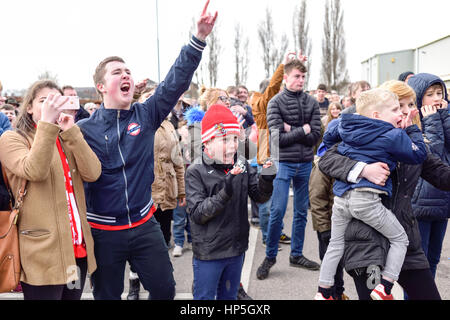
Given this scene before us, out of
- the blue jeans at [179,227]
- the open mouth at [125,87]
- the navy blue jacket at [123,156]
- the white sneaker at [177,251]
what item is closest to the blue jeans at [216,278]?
the navy blue jacket at [123,156]

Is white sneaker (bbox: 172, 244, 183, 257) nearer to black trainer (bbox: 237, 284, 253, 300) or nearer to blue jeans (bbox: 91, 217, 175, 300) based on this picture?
black trainer (bbox: 237, 284, 253, 300)

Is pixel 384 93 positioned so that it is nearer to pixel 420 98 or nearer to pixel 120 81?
pixel 420 98

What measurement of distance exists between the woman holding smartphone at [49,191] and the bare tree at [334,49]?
2896cm

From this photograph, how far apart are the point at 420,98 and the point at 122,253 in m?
2.52

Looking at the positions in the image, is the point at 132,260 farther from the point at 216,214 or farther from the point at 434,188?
the point at 434,188

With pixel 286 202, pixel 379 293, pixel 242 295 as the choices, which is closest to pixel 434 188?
pixel 379 293

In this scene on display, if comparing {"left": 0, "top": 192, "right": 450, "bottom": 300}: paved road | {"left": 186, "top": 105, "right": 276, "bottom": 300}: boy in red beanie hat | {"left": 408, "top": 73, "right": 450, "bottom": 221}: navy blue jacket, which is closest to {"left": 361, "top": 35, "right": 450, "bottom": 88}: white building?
{"left": 0, "top": 192, "right": 450, "bottom": 300}: paved road

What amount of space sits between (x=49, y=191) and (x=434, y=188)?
2714 millimetres

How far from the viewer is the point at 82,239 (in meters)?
2.35

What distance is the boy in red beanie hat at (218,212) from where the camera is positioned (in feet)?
8.49

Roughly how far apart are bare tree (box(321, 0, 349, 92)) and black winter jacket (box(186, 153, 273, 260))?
93.0 ft

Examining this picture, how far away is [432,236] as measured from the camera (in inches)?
120

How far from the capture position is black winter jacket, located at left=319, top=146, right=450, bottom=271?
2.17m
